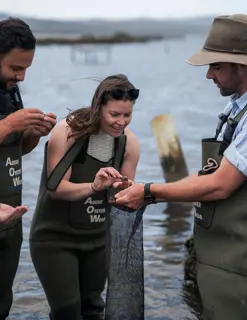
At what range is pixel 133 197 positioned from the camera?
187 inches

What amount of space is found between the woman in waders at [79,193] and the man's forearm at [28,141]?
0.16 meters

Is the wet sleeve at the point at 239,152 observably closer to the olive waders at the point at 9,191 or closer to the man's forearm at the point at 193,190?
the man's forearm at the point at 193,190

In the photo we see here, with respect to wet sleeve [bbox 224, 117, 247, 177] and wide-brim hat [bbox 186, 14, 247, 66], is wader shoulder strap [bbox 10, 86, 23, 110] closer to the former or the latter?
wide-brim hat [bbox 186, 14, 247, 66]

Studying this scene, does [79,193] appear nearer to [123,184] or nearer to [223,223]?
[123,184]

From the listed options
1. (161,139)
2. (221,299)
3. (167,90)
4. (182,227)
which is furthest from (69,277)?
(167,90)

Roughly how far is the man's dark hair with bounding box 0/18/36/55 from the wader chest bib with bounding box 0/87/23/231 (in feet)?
Result: 1.10

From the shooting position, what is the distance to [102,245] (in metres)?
5.79

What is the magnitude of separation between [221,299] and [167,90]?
52.6 metres

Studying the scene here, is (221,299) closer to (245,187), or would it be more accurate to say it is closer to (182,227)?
(245,187)

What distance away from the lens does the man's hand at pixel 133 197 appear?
187 inches

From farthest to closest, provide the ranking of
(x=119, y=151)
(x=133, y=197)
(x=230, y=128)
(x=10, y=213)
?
(x=119, y=151) < (x=10, y=213) < (x=133, y=197) < (x=230, y=128)

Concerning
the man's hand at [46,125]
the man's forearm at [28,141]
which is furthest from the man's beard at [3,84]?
the man's forearm at [28,141]

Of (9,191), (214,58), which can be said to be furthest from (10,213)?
(214,58)

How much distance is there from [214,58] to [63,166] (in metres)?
1.44
